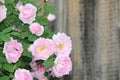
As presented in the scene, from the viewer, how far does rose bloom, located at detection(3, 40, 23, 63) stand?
1.49 meters

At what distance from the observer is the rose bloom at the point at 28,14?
1.60 metres

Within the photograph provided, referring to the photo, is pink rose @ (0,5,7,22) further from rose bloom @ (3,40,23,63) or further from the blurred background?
the blurred background

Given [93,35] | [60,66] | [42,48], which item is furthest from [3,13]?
[93,35]

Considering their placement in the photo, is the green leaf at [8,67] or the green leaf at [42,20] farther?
the green leaf at [42,20]

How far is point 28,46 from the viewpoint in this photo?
61.2 inches

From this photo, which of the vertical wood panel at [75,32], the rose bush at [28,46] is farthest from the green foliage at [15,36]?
the vertical wood panel at [75,32]

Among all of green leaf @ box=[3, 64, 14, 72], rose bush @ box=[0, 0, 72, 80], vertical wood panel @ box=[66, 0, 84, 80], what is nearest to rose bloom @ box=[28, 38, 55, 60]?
rose bush @ box=[0, 0, 72, 80]

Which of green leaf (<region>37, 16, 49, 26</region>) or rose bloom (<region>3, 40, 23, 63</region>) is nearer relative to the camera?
rose bloom (<region>3, 40, 23, 63</region>)

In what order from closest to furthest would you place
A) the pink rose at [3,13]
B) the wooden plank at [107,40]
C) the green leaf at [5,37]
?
the green leaf at [5,37], the pink rose at [3,13], the wooden plank at [107,40]

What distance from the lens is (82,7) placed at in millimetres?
1846

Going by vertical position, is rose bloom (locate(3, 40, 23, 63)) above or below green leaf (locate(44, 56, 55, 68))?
above

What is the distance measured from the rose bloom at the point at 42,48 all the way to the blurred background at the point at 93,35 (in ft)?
1.05

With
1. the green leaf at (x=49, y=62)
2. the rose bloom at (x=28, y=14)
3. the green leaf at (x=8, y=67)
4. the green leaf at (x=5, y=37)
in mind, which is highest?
the rose bloom at (x=28, y=14)

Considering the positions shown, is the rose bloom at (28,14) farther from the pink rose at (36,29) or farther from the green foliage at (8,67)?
the green foliage at (8,67)
